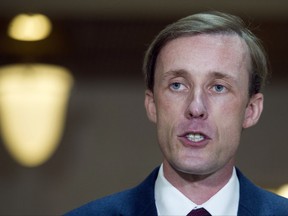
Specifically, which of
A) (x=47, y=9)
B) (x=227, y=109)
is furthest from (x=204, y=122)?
(x=47, y=9)

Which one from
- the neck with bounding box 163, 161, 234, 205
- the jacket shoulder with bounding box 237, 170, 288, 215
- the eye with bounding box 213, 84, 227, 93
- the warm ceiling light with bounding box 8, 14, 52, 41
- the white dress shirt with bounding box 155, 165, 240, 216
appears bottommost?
the warm ceiling light with bounding box 8, 14, 52, 41

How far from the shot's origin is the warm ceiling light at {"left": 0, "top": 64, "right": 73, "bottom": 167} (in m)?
5.20

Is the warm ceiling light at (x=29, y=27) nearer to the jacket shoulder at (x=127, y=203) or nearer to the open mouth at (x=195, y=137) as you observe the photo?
the jacket shoulder at (x=127, y=203)

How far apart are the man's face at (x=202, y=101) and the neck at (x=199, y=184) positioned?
0.02 m

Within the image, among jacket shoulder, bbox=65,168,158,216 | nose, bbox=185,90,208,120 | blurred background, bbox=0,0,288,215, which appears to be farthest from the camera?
blurred background, bbox=0,0,288,215

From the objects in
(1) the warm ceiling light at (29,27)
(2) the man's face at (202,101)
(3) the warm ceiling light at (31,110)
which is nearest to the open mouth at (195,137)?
(2) the man's face at (202,101)

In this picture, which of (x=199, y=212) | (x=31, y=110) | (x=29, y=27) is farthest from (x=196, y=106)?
(x=31, y=110)

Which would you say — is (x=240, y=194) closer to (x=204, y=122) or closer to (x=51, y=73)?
(x=204, y=122)

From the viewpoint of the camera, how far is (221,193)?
2613 millimetres

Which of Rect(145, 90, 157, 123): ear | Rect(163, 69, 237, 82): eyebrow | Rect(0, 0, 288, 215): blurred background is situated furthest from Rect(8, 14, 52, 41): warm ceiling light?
Rect(163, 69, 237, 82): eyebrow

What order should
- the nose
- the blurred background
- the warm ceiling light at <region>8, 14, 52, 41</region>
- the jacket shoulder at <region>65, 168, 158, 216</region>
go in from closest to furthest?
the nose, the jacket shoulder at <region>65, 168, 158, 216</region>, the warm ceiling light at <region>8, 14, 52, 41</region>, the blurred background

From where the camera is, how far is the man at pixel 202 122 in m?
2.57

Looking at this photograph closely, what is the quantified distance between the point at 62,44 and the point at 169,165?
263 cm

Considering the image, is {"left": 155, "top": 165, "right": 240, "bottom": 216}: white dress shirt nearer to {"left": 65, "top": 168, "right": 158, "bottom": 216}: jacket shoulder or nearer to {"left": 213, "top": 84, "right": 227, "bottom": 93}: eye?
{"left": 65, "top": 168, "right": 158, "bottom": 216}: jacket shoulder
